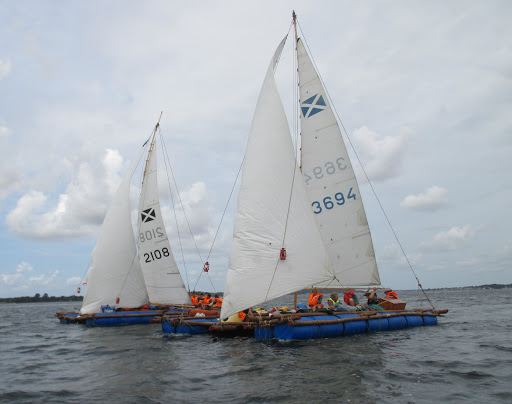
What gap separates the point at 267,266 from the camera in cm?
1497

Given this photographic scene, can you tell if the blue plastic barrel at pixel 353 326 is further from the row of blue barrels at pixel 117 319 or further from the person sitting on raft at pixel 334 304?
the row of blue barrels at pixel 117 319

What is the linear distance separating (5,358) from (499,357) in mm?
17504

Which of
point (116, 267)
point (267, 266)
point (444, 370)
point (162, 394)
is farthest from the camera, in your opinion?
point (116, 267)

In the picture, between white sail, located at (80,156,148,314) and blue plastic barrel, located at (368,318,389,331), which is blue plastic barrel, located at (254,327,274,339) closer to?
blue plastic barrel, located at (368,318,389,331)

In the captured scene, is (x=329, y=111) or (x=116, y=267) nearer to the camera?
(x=329, y=111)

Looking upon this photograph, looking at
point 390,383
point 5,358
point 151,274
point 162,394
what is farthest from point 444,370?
point 151,274

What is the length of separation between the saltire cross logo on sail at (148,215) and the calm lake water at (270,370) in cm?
1013

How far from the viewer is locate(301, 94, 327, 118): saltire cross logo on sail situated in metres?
19.0

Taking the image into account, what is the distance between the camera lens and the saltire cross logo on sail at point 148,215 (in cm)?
2662

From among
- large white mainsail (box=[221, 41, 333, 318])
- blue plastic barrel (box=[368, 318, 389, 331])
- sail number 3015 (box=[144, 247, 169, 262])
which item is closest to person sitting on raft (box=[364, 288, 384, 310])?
blue plastic barrel (box=[368, 318, 389, 331])

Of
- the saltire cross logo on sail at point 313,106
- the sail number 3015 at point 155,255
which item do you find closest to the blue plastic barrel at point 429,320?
the saltire cross logo on sail at point 313,106

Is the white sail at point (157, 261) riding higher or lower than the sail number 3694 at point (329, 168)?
lower

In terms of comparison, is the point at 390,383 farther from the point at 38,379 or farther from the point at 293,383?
the point at 38,379

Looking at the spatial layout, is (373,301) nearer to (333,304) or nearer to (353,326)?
(333,304)
